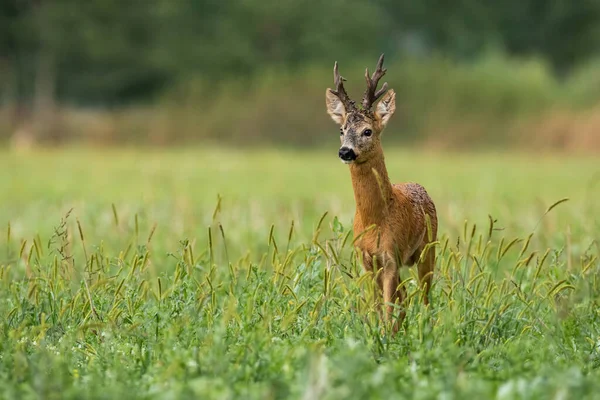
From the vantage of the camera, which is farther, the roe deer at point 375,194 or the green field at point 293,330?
the roe deer at point 375,194

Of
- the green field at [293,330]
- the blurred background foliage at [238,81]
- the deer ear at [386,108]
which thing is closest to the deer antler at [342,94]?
the deer ear at [386,108]

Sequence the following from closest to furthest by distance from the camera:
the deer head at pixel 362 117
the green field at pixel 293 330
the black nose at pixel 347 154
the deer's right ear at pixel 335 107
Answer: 1. the green field at pixel 293 330
2. the black nose at pixel 347 154
3. the deer head at pixel 362 117
4. the deer's right ear at pixel 335 107

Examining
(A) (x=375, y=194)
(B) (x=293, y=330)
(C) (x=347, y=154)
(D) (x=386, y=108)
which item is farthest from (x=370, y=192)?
(B) (x=293, y=330)

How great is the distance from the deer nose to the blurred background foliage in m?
25.7

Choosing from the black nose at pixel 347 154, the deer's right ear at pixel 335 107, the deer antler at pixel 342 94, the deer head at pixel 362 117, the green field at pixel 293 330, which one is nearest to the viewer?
the green field at pixel 293 330

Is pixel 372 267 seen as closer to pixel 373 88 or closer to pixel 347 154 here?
pixel 347 154

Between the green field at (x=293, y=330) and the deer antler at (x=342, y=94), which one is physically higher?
the deer antler at (x=342, y=94)

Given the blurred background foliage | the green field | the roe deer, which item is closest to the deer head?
the roe deer

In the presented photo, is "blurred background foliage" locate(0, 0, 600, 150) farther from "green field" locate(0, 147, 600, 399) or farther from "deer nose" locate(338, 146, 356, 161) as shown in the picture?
"deer nose" locate(338, 146, 356, 161)

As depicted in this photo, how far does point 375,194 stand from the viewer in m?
5.37

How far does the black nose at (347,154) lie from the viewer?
5.09 metres

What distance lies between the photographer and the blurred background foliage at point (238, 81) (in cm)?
3353

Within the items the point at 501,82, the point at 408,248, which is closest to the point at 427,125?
the point at 501,82

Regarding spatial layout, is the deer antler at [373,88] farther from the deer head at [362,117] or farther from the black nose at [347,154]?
the black nose at [347,154]
